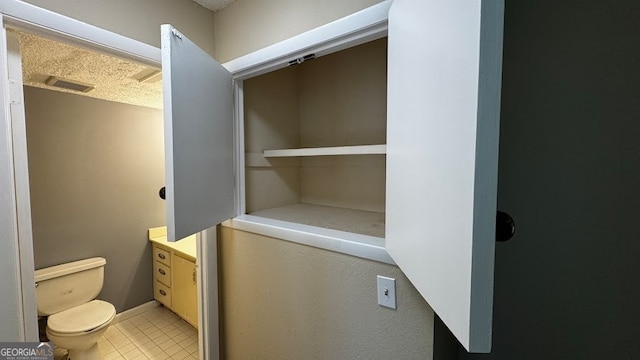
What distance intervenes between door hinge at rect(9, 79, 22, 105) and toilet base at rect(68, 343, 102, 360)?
1.79 m

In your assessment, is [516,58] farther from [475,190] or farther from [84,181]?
[84,181]

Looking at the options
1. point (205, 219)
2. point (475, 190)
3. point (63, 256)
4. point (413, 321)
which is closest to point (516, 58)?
point (475, 190)

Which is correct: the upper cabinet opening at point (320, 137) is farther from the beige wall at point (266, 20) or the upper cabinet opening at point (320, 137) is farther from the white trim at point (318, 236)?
the beige wall at point (266, 20)

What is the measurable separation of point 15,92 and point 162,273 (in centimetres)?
201

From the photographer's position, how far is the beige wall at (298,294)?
0.77 metres

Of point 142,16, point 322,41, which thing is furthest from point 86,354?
point 322,41

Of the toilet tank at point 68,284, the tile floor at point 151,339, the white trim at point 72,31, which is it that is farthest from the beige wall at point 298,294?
the toilet tank at point 68,284

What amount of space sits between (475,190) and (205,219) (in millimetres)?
959

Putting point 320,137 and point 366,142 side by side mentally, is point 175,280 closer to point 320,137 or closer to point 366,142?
point 320,137

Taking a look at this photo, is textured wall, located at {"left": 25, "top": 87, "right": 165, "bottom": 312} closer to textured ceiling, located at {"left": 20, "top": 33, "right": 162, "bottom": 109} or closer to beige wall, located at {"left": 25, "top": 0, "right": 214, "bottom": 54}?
textured ceiling, located at {"left": 20, "top": 33, "right": 162, "bottom": 109}

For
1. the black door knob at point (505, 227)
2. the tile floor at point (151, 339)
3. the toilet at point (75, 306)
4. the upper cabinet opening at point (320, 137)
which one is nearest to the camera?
the black door knob at point (505, 227)

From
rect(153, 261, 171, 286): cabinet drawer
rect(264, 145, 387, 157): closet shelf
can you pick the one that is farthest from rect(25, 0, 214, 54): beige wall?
rect(153, 261, 171, 286): cabinet drawer

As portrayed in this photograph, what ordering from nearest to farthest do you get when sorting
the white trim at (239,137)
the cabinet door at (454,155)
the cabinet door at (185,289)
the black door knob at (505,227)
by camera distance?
the cabinet door at (454,155) < the black door knob at (505,227) < the white trim at (239,137) < the cabinet door at (185,289)

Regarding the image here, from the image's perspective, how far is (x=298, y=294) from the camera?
1.03 m
